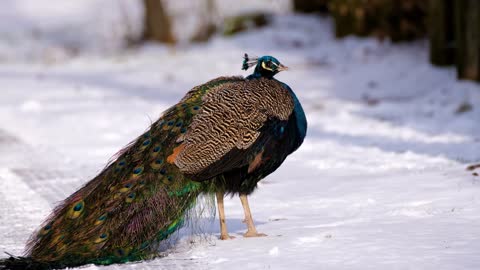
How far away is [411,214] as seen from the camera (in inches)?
273

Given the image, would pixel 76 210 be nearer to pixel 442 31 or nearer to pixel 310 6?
pixel 442 31

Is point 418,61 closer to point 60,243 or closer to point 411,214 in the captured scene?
point 411,214

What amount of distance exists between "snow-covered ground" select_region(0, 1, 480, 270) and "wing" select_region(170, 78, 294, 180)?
1.91 feet

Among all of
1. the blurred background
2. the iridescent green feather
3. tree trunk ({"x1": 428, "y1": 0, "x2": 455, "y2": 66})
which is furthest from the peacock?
tree trunk ({"x1": 428, "y1": 0, "x2": 455, "y2": 66})

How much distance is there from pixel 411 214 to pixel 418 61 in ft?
31.6

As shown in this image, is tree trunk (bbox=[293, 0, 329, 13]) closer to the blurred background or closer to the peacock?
the blurred background

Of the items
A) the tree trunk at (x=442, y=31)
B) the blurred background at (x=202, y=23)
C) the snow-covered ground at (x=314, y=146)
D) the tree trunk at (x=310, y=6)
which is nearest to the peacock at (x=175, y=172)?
the snow-covered ground at (x=314, y=146)

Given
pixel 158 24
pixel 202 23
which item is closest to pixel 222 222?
pixel 158 24

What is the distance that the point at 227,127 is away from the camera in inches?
245

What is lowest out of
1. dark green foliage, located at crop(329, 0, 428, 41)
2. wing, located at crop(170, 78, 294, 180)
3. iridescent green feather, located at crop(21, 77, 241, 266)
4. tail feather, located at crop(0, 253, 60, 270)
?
tail feather, located at crop(0, 253, 60, 270)

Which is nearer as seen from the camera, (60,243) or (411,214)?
(60,243)

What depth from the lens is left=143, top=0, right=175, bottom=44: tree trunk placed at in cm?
2484

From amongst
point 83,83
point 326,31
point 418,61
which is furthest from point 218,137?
point 326,31

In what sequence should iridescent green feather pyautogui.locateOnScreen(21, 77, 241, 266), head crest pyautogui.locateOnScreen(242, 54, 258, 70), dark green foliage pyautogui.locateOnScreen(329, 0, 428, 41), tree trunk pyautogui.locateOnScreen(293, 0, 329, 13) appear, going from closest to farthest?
1. iridescent green feather pyautogui.locateOnScreen(21, 77, 241, 266)
2. head crest pyautogui.locateOnScreen(242, 54, 258, 70)
3. dark green foliage pyautogui.locateOnScreen(329, 0, 428, 41)
4. tree trunk pyautogui.locateOnScreen(293, 0, 329, 13)
